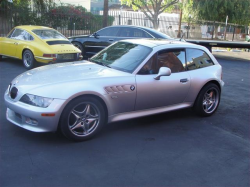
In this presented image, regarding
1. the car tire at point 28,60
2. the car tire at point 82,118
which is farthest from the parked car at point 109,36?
the car tire at point 82,118

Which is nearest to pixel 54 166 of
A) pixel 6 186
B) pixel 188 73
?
pixel 6 186

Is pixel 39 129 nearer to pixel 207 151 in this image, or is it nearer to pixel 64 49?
pixel 207 151

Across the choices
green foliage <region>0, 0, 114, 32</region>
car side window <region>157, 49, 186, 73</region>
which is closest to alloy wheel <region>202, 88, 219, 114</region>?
car side window <region>157, 49, 186, 73</region>

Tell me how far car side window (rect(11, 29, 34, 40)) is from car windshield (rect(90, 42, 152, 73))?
17.7ft

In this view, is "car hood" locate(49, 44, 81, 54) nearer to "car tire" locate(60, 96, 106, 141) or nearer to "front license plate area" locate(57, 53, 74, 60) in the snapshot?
"front license plate area" locate(57, 53, 74, 60)

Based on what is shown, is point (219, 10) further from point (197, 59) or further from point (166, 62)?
point (166, 62)

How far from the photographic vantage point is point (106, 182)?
3.47 meters

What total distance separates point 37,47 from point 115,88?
6010 millimetres

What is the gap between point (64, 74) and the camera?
4742 millimetres

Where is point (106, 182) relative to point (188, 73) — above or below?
below

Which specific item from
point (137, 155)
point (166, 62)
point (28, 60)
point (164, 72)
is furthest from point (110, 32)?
point (137, 155)

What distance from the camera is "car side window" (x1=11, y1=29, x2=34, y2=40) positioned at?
34.2 feet

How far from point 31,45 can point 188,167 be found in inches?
303

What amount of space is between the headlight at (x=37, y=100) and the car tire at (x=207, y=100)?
3.07 m
